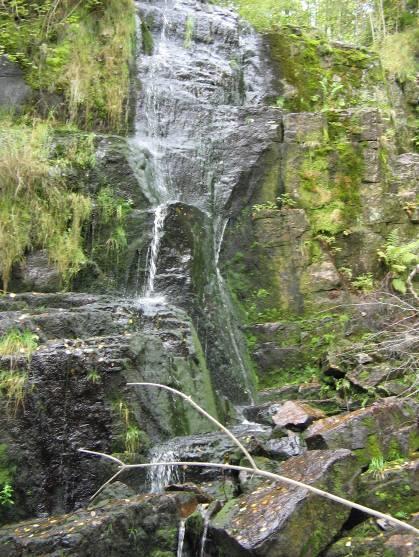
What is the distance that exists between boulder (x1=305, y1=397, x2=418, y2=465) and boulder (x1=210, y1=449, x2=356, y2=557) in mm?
583

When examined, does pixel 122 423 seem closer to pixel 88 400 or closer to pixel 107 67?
pixel 88 400

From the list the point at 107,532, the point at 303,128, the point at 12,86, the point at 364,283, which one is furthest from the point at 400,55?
the point at 107,532

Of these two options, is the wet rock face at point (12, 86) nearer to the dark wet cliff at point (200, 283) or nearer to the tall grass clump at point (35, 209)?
the dark wet cliff at point (200, 283)

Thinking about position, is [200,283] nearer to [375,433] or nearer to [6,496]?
[375,433]

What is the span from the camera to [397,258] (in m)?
9.38

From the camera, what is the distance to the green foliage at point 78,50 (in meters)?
10.2

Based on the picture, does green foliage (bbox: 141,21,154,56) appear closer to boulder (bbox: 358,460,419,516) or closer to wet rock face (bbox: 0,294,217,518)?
wet rock face (bbox: 0,294,217,518)

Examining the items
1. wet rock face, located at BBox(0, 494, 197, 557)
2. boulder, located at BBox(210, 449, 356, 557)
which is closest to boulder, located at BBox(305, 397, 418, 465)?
boulder, located at BBox(210, 449, 356, 557)

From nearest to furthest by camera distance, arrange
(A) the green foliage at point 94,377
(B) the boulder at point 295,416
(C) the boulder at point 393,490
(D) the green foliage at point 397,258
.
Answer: (C) the boulder at point 393,490 → (A) the green foliage at point 94,377 → (B) the boulder at point 295,416 → (D) the green foliage at point 397,258

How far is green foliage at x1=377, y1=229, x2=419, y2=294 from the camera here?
9086mm

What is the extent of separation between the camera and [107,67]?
1055 centimetres

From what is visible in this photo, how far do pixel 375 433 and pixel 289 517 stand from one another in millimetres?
1529

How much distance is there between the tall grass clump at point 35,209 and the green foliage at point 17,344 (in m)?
2.02

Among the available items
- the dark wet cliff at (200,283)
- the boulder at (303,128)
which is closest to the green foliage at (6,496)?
the dark wet cliff at (200,283)
